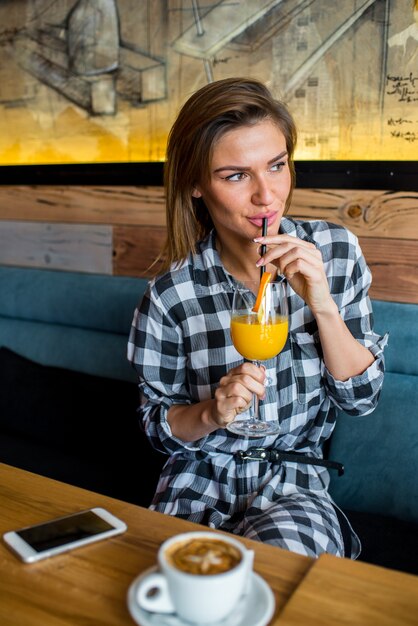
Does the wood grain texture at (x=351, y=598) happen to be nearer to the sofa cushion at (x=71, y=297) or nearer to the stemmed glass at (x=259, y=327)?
the stemmed glass at (x=259, y=327)

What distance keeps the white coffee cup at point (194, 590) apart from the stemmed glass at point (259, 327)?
1.95ft

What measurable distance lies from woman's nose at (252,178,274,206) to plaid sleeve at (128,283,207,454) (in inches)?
14.7

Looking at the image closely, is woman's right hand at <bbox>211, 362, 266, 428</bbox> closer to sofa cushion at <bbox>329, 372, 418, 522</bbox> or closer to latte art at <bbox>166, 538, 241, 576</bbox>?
latte art at <bbox>166, 538, 241, 576</bbox>

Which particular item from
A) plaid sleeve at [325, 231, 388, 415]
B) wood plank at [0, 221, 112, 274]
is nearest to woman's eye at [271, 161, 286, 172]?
plaid sleeve at [325, 231, 388, 415]

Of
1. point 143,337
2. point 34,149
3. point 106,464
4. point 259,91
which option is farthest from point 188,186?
point 34,149

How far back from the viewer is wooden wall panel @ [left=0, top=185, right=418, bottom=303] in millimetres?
2195

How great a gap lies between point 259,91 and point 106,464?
129cm

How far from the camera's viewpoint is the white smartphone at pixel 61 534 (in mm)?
1038

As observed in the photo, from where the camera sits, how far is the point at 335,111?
7.44 ft

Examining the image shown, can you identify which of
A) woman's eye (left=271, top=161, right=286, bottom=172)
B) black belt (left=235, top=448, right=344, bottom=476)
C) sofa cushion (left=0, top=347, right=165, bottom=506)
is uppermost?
woman's eye (left=271, top=161, right=286, bottom=172)

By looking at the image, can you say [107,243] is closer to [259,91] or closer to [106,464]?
[106,464]

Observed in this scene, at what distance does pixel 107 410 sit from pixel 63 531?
1.26 meters

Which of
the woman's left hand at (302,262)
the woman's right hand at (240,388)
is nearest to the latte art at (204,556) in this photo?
the woman's right hand at (240,388)

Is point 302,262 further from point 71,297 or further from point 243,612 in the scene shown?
point 71,297
